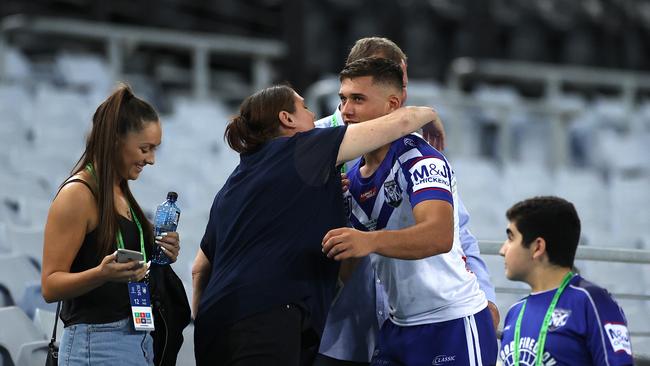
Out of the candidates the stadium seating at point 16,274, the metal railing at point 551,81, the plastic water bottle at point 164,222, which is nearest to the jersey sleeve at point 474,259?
the plastic water bottle at point 164,222

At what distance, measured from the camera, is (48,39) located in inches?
497

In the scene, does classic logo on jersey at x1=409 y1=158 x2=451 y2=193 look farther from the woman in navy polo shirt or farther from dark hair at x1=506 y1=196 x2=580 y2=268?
dark hair at x1=506 y1=196 x2=580 y2=268

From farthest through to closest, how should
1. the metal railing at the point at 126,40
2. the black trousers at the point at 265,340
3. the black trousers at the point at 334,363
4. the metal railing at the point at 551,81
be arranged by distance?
1. the metal railing at the point at 551,81
2. the metal railing at the point at 126,40
3. the black trousers at the point at 334,363
4. the black trousers at the point at 265,340

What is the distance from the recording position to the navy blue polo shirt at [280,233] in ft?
10.0

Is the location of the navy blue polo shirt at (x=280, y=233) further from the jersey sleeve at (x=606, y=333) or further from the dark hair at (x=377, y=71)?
the jersey sleeve at (x=606, y=333)

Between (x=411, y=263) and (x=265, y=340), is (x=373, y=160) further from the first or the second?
(x=265, y=340)

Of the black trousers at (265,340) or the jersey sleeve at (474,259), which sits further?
the jersey sleeve at (474,259)

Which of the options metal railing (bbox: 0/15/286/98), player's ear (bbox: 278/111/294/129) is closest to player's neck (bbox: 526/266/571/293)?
player's ear (bbox: 278/111/294/129)

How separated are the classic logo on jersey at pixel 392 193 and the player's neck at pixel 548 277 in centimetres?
40

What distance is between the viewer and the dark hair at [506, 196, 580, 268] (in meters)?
3.17

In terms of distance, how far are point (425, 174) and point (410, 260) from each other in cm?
23

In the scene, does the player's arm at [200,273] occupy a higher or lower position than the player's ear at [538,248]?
lower

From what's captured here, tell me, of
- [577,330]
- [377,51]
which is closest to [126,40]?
[377,51]

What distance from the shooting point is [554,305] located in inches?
121
